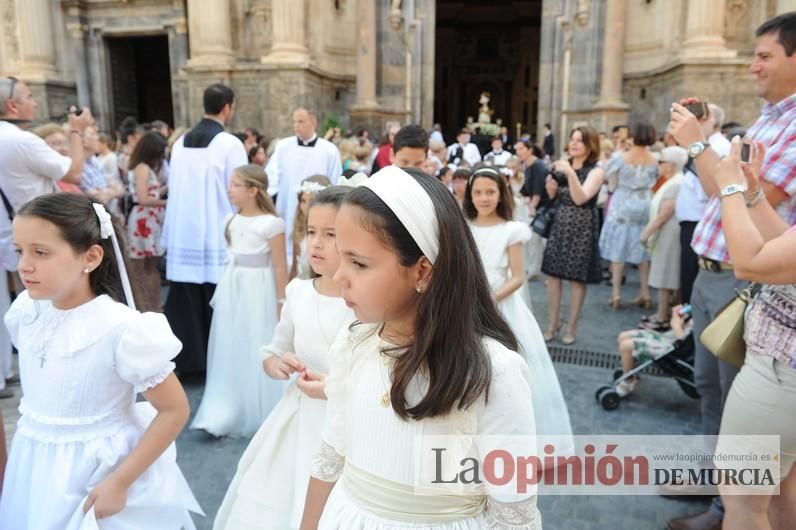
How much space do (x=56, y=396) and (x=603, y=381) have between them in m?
3.99

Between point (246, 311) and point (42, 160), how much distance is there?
1751 millimetres

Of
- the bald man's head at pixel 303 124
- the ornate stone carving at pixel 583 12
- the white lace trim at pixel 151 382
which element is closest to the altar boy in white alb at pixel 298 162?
the bald man's head at pixel 303 124

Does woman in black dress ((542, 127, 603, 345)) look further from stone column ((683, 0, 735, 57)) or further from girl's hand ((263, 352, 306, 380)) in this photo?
stone column ((683, 0, 735, 57))

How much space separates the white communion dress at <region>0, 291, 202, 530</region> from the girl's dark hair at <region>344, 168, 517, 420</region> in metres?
0.95

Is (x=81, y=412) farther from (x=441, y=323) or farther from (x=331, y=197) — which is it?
(x=441, y=323)

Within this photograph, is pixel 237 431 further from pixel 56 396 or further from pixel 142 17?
pixel 142 17

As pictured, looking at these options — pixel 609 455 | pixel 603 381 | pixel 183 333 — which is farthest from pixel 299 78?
pixel 609 455

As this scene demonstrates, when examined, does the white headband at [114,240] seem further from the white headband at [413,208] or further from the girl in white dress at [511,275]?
the girl in white dress at [511,275]

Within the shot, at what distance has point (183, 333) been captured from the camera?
4664 millimetres

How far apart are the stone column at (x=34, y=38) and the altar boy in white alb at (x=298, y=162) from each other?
492 inches

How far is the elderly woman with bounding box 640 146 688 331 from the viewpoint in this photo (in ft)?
18.8

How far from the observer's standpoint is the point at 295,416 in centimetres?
240

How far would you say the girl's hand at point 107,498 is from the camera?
1.73 m

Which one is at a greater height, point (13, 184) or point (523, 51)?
point (523, 51)
